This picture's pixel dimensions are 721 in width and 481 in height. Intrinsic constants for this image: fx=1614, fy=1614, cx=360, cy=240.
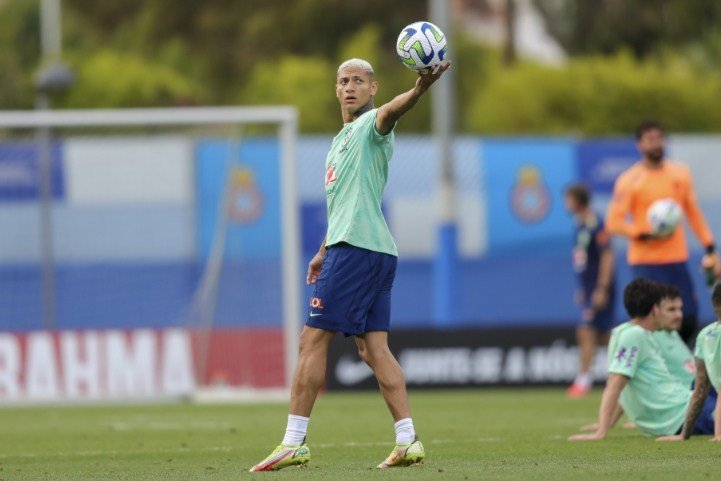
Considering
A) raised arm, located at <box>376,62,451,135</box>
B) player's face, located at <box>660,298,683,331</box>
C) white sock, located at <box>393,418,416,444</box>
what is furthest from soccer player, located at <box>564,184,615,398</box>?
raised arm, located at <box>376,62,451,135</box>

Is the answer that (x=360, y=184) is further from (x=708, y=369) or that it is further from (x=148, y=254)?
(x=148, y=254)

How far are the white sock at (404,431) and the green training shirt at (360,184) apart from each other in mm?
933

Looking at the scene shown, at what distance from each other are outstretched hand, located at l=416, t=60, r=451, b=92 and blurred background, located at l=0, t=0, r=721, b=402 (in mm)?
9549

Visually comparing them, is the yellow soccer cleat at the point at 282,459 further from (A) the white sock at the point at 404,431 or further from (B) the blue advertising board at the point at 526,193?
(B) the blue advertising board at the point at 526,193

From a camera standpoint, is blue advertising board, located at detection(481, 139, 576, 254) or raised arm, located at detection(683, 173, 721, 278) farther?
blue advertising board, located at detection(481, 139, 576, 254)

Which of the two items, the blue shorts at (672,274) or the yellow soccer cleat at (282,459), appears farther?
the blue shorts at (672,274)

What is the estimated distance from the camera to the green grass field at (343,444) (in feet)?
28.5

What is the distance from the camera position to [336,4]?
43781 mm

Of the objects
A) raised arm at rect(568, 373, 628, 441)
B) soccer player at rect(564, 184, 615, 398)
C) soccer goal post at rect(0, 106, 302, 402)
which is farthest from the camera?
soccer player at rect(564, 184, 615, 398)

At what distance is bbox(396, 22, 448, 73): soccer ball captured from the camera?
8.47 m

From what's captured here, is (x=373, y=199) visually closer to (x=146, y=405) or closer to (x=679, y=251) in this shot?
(x=679, y=251)

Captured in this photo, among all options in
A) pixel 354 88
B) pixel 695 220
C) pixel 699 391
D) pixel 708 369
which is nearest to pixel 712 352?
pixel 708 369

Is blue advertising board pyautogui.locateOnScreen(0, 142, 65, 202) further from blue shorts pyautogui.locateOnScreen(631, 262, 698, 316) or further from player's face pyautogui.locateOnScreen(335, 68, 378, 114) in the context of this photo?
player's face pyautogui.locateOnScreen(335, 68, 378, 114)

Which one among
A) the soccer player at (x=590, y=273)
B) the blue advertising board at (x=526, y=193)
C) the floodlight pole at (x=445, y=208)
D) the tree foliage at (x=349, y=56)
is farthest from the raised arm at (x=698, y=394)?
the tree foliage at (x=349, y=56)
